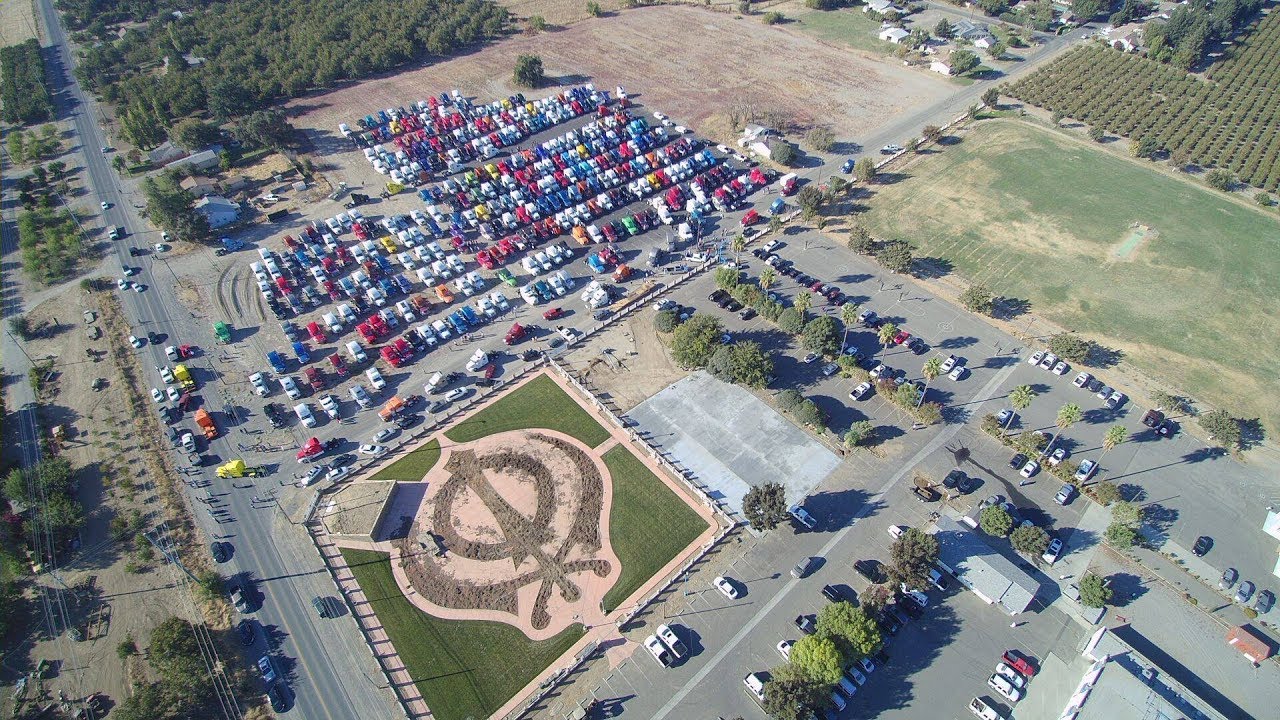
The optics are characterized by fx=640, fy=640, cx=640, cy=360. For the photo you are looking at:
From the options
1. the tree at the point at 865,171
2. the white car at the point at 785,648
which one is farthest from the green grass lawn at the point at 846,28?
the white car at the point at 785,648

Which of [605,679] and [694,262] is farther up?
[694,262]

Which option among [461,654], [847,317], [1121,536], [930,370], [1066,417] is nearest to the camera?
[461,654]

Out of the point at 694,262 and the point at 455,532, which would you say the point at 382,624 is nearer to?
the point at 455,532

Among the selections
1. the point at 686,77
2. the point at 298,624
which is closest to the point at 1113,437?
the point at 298,624

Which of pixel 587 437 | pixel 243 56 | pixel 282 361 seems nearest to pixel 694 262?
pixel 587 437

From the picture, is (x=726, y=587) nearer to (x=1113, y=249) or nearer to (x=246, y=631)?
(x=246, y=631)

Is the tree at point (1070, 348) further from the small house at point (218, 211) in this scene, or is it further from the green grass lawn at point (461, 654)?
the small house at point (218, 211)

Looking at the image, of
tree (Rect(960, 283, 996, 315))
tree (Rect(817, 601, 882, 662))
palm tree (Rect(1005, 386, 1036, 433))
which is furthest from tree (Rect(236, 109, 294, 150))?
palm tree (Rect(1005, 386, 1036, 433))
